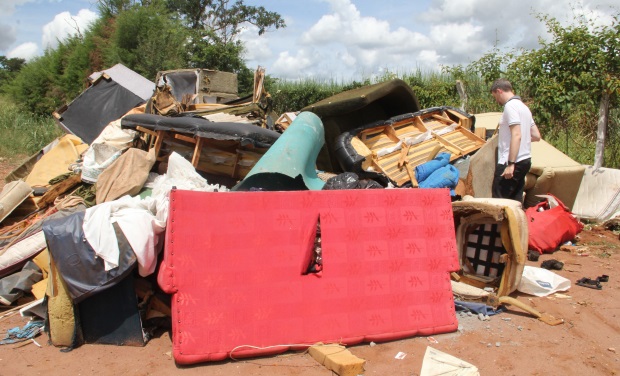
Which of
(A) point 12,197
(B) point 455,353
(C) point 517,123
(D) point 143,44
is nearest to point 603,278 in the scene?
(C) point 517,123

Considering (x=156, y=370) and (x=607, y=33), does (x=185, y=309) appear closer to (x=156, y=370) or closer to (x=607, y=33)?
(x=156, y=370)

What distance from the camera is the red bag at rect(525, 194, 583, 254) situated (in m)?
5.32

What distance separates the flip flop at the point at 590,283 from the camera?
172 inches

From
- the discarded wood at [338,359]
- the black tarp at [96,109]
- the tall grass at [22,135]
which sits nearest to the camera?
the discarded wood at [338,359]

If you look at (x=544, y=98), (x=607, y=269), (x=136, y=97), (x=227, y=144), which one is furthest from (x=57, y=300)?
(x=544, y=98)

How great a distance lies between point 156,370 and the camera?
3.00 metres

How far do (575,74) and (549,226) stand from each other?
8.15 feet

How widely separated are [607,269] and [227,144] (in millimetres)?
4016

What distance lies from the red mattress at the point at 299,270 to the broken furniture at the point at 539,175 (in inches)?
81.1

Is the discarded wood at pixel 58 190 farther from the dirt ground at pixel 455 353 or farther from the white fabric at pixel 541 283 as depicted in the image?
the white fabric at pixel 541 283

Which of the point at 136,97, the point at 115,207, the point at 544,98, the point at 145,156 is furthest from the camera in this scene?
the point at 136,97

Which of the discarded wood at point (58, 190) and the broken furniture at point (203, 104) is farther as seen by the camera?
the broken furniture at point (203, 104)

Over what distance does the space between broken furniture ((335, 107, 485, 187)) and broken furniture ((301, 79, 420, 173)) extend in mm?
254

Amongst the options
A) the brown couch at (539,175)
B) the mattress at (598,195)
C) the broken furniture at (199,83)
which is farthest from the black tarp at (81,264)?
the mattress at (598,195)
